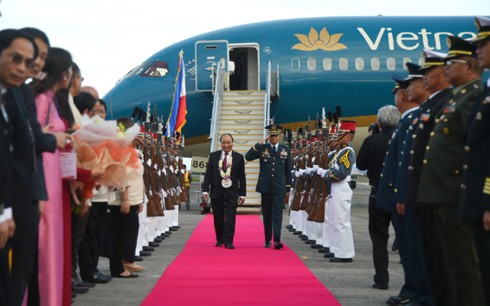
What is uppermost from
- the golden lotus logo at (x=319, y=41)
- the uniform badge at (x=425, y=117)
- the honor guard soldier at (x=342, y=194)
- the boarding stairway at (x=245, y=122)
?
the golden lotus logo at (x=319, y=41)

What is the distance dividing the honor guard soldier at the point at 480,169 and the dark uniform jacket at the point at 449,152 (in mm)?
599

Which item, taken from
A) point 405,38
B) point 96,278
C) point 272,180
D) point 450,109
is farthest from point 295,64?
point 450,109

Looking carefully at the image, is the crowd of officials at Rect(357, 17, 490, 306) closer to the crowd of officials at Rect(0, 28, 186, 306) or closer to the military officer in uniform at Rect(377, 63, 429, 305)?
the military officer in uniform at Rect(377, 63, 429, 305)

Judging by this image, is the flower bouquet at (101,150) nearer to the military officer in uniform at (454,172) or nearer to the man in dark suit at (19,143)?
the man in dark suit at (19,143)

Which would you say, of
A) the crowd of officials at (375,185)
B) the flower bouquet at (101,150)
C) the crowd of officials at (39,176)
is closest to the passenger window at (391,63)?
the crowd of officials at (375,185)

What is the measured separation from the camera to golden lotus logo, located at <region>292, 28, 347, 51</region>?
856 inches

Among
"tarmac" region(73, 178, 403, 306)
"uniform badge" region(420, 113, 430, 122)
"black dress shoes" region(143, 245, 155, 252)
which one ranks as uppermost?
"uniform badge" region(420, 113, 430, 122)

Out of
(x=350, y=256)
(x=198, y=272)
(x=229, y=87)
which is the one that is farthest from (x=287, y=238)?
(x=229, y=87)

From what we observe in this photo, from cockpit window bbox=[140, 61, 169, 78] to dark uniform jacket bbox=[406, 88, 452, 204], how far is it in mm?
16024

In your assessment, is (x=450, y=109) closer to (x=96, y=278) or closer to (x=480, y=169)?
(x=480, y=169)

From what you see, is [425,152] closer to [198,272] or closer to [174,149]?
[198,272]

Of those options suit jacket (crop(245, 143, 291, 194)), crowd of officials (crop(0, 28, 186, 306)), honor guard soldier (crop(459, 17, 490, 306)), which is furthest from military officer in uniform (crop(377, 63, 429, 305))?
suit jacket (crop(245, 143, 291, 194))

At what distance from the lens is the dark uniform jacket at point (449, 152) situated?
543cm

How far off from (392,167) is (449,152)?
5.44 ft
